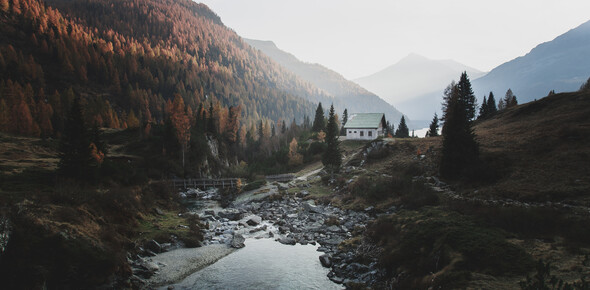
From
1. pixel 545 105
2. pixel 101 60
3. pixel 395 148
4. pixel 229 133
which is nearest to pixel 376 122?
pixel 395 148

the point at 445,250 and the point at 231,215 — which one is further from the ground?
the point at 445,250

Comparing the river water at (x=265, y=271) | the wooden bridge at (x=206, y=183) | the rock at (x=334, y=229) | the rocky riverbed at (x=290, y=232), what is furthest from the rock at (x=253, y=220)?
the wooden bridge at (x=206, y=183)

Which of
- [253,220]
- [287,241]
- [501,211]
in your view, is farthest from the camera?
[253,220]

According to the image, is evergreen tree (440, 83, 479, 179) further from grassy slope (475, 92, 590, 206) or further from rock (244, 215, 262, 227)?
rock (244, 215, 262, 227)

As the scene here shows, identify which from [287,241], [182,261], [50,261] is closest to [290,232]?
[287,241]

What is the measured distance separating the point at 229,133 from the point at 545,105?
93.8m

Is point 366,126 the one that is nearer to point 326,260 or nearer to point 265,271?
point 326,260

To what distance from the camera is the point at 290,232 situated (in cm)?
2919

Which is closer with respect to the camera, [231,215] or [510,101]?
[231,215]

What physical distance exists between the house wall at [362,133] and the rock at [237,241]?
63.4 meters

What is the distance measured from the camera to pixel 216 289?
17062mm

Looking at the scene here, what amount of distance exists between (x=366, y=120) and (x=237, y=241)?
6784 centimetres

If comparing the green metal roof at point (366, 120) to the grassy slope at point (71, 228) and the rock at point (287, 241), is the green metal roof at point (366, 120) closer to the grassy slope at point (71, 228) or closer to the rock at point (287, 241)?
the rock at point (287, 241)

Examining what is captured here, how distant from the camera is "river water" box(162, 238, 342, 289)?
58.1 ft
